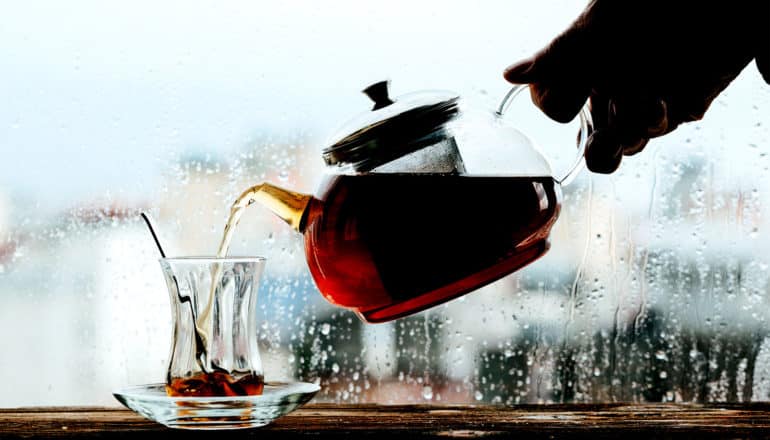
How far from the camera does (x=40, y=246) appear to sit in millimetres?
1193

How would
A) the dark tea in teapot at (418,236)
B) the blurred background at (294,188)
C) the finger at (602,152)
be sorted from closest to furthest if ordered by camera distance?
the dark tea in teapot at (418,236), the finger at (602,152), the blurred background at (294,188)

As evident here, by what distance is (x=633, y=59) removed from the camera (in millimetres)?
817

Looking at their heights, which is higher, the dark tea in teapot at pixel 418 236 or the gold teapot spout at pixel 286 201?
the gold teapot spout at pixel 286 201

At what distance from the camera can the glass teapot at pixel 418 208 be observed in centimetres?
73

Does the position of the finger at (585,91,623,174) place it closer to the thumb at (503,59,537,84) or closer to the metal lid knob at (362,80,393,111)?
the thumb at (503,59,537,84)

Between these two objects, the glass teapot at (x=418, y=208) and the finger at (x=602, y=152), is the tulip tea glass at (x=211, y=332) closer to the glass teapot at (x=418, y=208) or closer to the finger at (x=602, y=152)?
the glass teapot at (x=418, y=208)

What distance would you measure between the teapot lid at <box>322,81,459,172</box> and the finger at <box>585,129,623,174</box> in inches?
5.5

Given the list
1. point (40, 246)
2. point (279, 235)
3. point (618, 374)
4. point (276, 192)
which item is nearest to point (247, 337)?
point (276, 192)

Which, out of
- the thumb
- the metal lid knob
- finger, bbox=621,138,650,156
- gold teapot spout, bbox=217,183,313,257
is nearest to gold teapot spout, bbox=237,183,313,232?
gold teapot spout, bbox=217,183,313,257

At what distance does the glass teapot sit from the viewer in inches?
28.8

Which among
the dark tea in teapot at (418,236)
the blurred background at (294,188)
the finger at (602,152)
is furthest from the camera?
the blurred background at (294,188)

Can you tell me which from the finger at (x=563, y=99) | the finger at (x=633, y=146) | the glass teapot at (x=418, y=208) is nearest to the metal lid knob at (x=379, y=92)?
the glass teapot at (x=418, y=208)

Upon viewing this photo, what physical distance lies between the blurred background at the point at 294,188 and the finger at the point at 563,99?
1.19ft

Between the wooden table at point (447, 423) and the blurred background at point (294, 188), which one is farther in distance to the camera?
the blurred background at point (294, 188)
